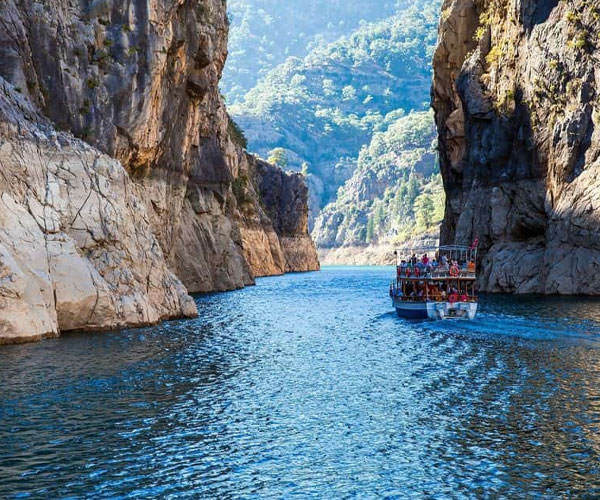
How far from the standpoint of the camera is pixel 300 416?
24.6 meters

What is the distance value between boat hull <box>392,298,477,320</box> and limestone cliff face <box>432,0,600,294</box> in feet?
69.3

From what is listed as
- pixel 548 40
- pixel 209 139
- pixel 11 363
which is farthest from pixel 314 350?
pixel 209 139

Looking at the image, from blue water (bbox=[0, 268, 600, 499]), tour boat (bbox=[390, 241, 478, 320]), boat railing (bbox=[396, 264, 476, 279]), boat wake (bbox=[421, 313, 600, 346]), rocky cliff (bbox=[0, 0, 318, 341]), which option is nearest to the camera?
blue water (bbox=[0, 268, 600, 499])

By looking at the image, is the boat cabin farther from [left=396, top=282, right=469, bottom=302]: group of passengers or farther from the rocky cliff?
the rocky cliff

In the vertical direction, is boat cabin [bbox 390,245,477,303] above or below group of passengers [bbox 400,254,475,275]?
below

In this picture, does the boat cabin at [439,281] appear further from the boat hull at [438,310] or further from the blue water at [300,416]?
the blue water at [300,416]

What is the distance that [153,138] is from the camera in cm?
6212

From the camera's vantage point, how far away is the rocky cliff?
38.4 meters

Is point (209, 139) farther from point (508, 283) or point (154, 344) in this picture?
point (154, 344)

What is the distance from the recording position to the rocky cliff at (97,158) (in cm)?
3838

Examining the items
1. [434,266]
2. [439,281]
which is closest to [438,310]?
[439,281]

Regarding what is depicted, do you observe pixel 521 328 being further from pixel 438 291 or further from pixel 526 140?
pixel 526 140

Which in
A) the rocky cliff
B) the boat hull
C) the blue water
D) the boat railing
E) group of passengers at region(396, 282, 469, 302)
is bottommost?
the blue water

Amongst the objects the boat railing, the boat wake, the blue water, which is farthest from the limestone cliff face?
the blue water
